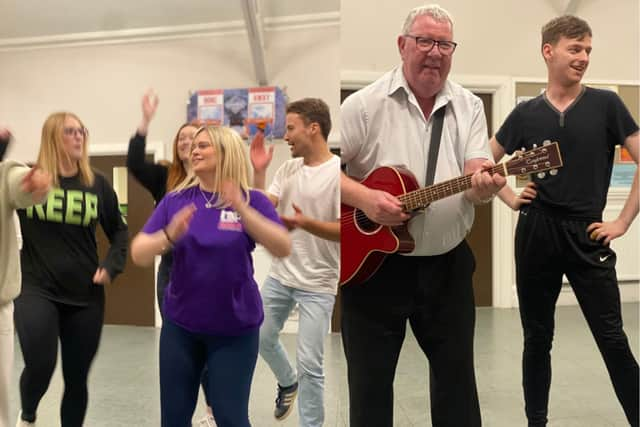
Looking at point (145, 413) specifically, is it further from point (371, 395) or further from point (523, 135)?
point (523, 135)

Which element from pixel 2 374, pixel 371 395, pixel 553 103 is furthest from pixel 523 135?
pixel 2 374

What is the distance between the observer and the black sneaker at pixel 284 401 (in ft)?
1.82

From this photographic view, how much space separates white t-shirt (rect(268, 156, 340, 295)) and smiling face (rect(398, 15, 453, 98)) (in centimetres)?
18

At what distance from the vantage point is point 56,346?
624 mm

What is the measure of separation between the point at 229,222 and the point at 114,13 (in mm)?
362

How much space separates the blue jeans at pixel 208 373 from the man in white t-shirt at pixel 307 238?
5cm

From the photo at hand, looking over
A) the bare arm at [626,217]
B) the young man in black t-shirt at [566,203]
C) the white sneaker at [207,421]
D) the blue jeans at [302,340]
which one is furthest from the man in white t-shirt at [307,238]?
the bare arm at [626,217]

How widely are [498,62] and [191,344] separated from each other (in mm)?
599

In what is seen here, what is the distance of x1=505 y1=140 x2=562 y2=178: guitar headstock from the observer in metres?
0.64

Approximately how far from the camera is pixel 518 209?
2.27 ft

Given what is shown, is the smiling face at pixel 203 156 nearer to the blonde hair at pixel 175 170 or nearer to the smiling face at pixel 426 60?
the blonde hair at pixel 175 170

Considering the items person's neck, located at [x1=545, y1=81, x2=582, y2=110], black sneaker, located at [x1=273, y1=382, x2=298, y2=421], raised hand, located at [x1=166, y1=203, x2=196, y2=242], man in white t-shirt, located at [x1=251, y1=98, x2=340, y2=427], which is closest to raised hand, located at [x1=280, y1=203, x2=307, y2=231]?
man in white t-shirt, located at [x1=251, y1=98, x2=340, y2=427]

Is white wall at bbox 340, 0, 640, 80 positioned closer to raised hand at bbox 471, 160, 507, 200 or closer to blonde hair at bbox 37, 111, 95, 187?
raised hand at bbox 471, 160, 507, 200

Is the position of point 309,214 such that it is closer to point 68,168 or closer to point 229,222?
point 229,222
